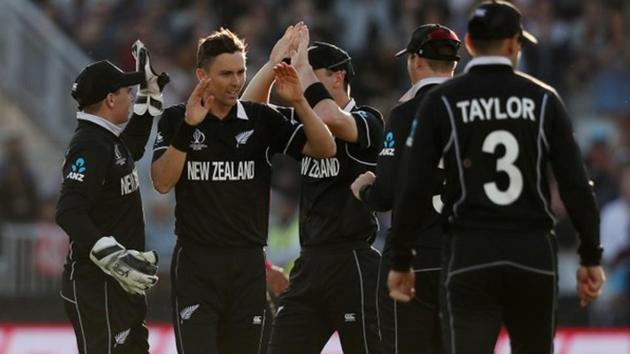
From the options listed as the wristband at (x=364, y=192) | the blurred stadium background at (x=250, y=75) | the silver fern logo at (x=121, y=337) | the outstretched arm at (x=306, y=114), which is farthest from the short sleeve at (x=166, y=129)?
the blurred stadium background at (x=250, y=75)

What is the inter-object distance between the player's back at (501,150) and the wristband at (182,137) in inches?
70.1

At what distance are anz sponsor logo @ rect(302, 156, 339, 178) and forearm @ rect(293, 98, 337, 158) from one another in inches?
14.5

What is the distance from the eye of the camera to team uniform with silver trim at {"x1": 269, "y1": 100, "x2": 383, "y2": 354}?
8422 millimetres

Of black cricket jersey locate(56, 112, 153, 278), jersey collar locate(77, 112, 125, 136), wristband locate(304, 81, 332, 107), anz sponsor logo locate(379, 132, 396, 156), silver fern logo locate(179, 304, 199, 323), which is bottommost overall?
silver fern logo locate(179, 304, 199, 323)

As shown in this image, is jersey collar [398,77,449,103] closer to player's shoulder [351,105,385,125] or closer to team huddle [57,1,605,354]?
team huddle [57,1,605,354]

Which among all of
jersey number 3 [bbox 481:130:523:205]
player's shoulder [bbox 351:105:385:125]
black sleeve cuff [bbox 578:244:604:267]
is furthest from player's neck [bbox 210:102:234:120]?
black sleeve cuff [bbox 578:244:604:267]

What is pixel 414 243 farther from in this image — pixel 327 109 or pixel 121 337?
pixel 121 337

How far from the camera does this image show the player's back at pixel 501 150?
648cm

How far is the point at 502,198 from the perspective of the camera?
6.48 meters

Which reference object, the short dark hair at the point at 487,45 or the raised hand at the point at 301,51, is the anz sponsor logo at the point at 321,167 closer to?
the raised hand at the point at 301,51

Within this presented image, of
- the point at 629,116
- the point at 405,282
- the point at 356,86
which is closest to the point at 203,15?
the point at 356,86

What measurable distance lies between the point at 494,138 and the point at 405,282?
32.0 inches

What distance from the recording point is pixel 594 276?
6.59m

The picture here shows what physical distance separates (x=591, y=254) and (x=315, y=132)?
1.94 metres
